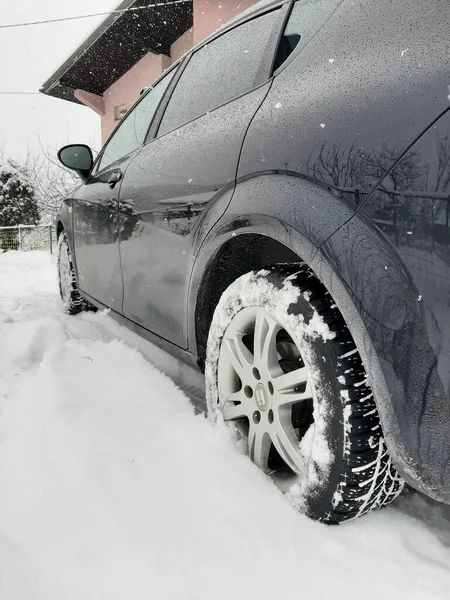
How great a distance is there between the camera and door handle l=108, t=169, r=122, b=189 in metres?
2.50

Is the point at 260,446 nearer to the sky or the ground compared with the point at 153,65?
nearer to the ground

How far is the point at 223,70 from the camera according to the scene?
190 centimetres

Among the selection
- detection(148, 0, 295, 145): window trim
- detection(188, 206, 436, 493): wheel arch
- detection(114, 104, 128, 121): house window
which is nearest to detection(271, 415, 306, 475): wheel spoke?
detection(188, 206, 436, 493): wheel arch

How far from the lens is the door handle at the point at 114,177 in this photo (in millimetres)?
2502

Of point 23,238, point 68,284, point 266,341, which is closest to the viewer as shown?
point 266,341

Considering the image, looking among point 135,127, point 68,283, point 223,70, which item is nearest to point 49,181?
point 68,283

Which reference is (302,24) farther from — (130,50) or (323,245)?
(130,50)

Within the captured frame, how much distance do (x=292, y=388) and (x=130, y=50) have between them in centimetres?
1206

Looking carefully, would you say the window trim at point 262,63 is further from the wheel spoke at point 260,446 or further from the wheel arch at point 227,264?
the wheel spoke at point 260,446

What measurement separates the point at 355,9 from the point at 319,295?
2.39 ft

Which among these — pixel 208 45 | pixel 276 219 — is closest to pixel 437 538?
pixel 276 219

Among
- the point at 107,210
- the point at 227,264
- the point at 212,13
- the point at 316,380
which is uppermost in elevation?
the point at 212,13

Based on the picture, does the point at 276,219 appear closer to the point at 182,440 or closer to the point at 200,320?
the point at 200,320

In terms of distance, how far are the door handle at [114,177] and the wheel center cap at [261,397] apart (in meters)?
1.55
